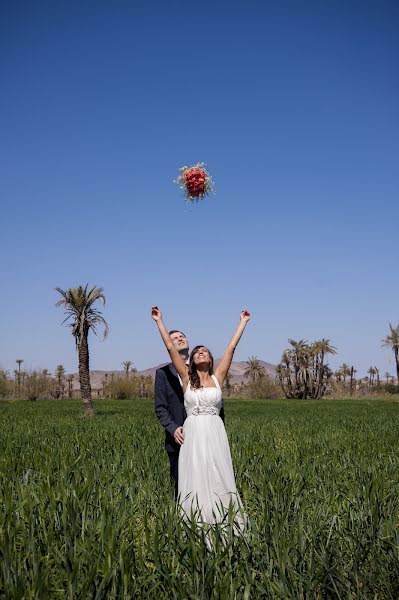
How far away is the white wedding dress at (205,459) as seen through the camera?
510 centimetres

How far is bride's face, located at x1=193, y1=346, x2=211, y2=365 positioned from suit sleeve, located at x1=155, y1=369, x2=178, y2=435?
0.80 meters

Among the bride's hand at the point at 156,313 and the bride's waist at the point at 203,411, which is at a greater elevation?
the bride's hand at the point at 156,313

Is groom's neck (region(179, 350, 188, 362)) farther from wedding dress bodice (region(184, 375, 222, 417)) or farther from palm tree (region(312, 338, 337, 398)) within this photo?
palm tree (region(312, 338, 337, 398))

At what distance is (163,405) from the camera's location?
586 cm

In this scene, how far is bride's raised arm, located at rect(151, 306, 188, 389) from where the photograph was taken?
16.9ft

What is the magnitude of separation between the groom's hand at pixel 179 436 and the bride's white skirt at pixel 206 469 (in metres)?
0.22

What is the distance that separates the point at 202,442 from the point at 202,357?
792mm

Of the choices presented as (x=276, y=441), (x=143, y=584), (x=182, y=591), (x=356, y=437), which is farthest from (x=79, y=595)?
(x=356, y=437)

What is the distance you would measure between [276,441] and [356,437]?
6.59ft

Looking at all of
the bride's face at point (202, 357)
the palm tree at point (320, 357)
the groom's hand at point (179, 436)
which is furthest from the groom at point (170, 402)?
the palm tree at point (320, 357)

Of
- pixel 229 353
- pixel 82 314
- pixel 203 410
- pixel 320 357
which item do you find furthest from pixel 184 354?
pixel 320 357

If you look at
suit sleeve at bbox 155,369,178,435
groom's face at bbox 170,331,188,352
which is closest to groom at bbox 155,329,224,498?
suit sleeve at bbox 155,369,178,435

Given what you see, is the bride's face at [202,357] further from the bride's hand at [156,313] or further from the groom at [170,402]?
the groom at [170,402]

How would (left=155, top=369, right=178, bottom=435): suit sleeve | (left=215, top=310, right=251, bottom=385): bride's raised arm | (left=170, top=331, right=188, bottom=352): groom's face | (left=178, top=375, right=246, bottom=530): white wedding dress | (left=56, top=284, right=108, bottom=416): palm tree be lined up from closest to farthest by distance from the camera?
(left=178, top=375, right=246, bottom=530): white wedding dress → (left=215, top=310, right=251, bottom=385): bride's raised arm → (left=170, top=331, right=188, bottom=352): groom's face → (left=155, top=369, right=178, bottom=435): suit sleeve → (left=56, top=284, right=108, bottom=416): palm tree
